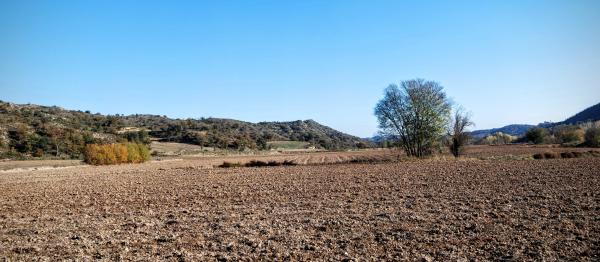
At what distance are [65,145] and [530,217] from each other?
336 ft

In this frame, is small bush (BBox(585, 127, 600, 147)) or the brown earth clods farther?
small bush (BBox(585, 127, 600, 147))

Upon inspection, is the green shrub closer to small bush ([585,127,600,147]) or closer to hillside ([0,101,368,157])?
small bush ([585,127,600,147])

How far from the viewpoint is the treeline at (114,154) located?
6831cm

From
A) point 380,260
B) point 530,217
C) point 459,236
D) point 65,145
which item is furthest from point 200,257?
point 65,145

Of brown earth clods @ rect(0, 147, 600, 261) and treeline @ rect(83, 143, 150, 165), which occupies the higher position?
treeline @ rect(83, 143, 150, 165)

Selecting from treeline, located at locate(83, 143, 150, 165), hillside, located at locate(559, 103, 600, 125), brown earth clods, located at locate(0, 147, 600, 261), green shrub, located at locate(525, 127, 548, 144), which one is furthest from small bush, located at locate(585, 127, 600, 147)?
hillside, located at locate(559, 103, 600, 125)

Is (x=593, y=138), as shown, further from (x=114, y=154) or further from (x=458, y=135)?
(x=114, y=154)

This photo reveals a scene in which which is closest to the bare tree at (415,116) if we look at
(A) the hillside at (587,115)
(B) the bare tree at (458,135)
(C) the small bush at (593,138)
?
(B) the bare tree at (458,135)

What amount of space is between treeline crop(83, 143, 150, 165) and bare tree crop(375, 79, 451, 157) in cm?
4665

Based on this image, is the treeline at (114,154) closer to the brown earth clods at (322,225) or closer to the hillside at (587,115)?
the brown earth clods at (322,225)

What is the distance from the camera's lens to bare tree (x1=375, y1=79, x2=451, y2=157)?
159 ft

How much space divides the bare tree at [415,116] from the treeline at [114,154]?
153 ft

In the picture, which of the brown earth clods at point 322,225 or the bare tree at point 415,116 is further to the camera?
the bare tree at point 415,116

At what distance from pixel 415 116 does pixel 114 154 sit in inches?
2029
